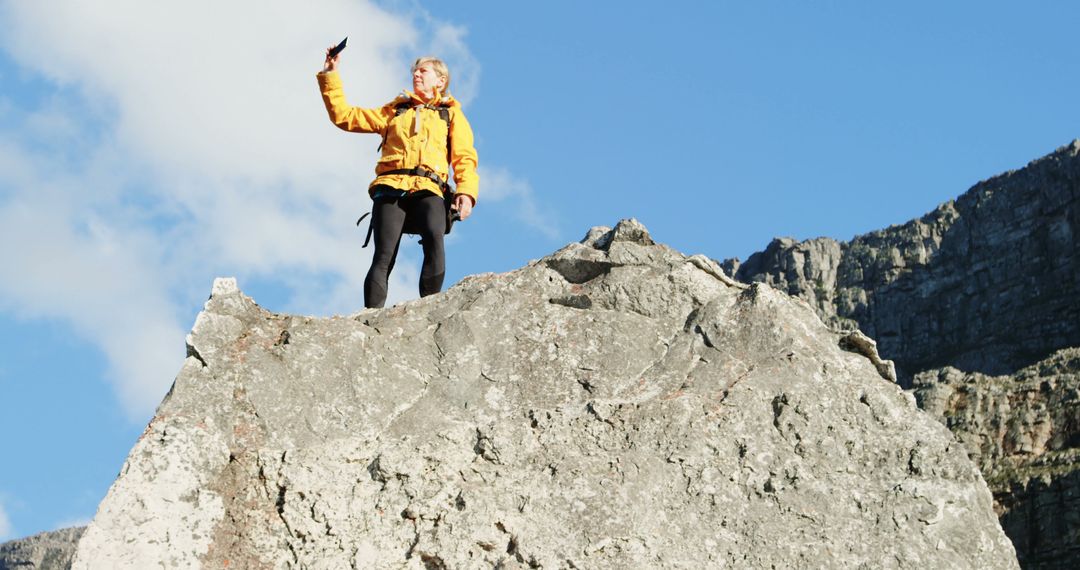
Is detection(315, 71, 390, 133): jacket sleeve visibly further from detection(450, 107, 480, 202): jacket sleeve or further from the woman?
detection(450, 107, 480, 202): jacket sleeve

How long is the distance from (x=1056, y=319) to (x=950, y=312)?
1289 cm

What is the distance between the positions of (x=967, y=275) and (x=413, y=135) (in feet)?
392

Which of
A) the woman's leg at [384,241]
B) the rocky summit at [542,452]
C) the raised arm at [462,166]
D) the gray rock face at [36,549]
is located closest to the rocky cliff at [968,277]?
the gray rock face at [36,549]

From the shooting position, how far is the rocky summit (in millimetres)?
7172

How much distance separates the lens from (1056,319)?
10962cm

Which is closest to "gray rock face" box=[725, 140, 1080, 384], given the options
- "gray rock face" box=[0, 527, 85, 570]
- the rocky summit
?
"gray rock face" box=[0, 527, 85, 570]

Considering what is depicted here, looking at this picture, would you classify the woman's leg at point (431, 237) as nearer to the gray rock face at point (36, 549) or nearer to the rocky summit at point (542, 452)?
the rocky summit at point (542, 452)

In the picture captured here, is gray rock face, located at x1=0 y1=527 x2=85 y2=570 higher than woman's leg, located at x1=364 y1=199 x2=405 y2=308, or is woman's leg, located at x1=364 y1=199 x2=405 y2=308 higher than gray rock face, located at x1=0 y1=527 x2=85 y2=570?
gray rock face, located at x1=0 y1=527 x2=85 y2=570

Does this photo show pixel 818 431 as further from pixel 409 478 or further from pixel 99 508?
pixel 99 508

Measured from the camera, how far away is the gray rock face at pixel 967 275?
112 meters

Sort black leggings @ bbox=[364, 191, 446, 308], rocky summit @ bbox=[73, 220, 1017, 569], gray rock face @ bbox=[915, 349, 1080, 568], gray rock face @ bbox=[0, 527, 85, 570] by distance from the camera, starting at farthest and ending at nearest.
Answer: gray rock face @ bbox=[0, 527, 85, 570], gray rock face @ bbox=[915, 349, 1080, 568], black leggings @ bbox=[364, 191, 446, 308], rocky summit @ bbox=[73, 220, 1017, 569]

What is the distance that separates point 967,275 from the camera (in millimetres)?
123438

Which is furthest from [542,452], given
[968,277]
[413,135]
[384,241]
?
[968,277]

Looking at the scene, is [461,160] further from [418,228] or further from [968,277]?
[968,277]
